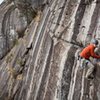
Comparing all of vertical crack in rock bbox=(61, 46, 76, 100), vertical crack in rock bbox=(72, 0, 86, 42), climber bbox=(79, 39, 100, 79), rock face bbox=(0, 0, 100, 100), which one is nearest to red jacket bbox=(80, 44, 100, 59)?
climber bbox=(79, 39, 100, 79)

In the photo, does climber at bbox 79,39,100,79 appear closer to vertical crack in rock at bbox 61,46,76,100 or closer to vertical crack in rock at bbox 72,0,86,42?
vertical crack in rock at bbox 61,46,76,100

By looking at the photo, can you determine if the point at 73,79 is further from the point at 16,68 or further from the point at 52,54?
the point at 16,68

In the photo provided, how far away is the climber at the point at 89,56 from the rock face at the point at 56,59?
34cm

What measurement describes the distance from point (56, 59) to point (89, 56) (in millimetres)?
4162

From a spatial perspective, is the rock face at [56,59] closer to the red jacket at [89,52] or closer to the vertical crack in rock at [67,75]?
the vertical crack in rock at [67,75]

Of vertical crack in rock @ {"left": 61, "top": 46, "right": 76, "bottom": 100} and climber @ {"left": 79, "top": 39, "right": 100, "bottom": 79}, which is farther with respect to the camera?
vertical crack in rock @ {"left": 61, "top": 46, "right": 76, "bottom": 100}

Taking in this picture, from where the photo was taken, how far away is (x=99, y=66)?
611 inches

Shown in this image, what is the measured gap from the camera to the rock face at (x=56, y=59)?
675 inches

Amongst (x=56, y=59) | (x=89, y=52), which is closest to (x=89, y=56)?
(x=89, y=52)

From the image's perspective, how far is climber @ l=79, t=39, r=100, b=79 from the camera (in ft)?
51.2

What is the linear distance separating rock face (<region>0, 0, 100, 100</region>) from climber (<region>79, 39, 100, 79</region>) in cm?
34

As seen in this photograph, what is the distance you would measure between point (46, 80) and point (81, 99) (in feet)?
16.2

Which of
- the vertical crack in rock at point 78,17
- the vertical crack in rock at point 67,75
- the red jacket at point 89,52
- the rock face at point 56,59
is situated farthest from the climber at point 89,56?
the vertical crack in rock at point 78,17

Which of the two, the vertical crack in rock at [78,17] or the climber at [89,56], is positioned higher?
the vertical crack in rock at [78,17]
